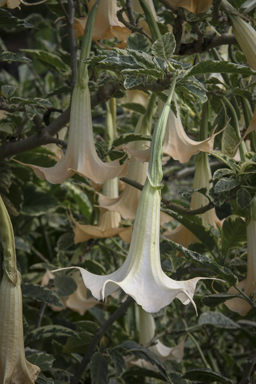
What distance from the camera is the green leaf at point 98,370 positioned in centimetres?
78

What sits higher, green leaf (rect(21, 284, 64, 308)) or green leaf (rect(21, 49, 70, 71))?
green leaf (rect(21, 49, 70, 71))

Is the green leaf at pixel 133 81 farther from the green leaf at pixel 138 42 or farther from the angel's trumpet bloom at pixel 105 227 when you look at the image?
the angel's trumpet bloom at pixel 105 227

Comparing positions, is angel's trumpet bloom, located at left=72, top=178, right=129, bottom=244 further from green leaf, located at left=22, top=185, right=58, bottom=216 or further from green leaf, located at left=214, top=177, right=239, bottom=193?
green leaf, located at left=22, top=185, right=58, bottom=216

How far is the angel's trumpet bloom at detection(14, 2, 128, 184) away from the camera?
23.7 inches

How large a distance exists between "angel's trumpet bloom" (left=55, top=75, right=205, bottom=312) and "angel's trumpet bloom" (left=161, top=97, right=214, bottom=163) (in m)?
0.15

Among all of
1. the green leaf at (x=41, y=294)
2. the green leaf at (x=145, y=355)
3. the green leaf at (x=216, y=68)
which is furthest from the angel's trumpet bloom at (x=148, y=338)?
the green leaf at (x=216, y=68)

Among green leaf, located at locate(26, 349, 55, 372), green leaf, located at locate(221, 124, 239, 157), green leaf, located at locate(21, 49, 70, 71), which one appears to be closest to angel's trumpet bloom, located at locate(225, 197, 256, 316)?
green leaf, located at locate(221, 124, 239, 157)

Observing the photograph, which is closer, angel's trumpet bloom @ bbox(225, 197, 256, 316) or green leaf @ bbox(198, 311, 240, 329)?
angel's trumpet bloom @ bbox(225, 197, 256, 316)

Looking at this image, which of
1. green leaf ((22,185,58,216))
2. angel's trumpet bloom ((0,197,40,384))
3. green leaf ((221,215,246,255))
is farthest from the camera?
green leaf ((22,185,58,216))

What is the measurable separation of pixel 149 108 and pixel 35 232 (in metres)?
0.75

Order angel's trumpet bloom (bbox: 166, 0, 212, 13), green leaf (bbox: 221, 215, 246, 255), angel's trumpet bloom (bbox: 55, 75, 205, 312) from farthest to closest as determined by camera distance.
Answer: green leaf (bbox: 221, 215, 246, 255), angel's trumpet bloom (bbox: 166, 0, 212, 13), angel's trumpet bloom (bbox: 55, 75, 205, 312)

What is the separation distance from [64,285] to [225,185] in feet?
1.47

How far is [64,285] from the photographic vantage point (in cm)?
92

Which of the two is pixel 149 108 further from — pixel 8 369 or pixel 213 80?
pixel 8 369
